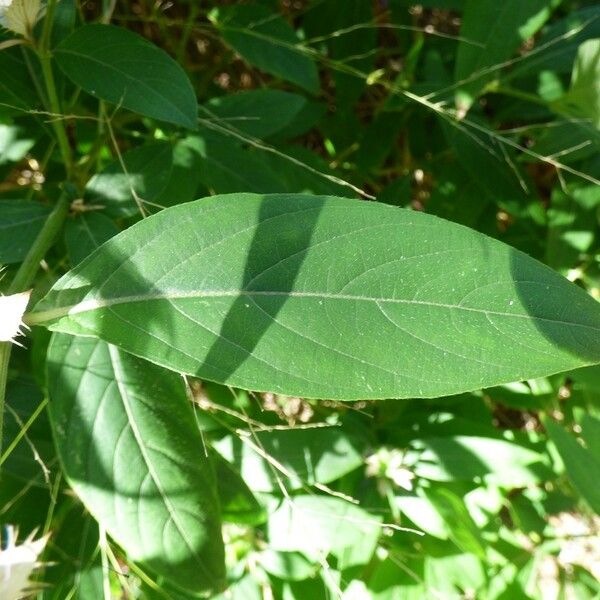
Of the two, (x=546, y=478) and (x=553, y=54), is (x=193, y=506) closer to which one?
(x=546, y=478)

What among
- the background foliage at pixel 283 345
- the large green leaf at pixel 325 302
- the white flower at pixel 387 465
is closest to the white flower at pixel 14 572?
the background foliage at pixel 283 345

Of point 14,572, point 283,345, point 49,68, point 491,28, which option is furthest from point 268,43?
point 14,572

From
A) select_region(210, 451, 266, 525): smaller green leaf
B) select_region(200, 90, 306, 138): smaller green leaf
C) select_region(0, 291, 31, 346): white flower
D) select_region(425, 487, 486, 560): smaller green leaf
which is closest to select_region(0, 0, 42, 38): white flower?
select_region(0, 291, 31, 346): white flower

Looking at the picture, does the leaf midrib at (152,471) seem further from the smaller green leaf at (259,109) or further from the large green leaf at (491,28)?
the large green leaf at (491,28)

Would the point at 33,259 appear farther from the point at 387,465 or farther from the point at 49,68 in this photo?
the point at 387,465

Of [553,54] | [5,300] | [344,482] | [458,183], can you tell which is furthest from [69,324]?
[553,54]

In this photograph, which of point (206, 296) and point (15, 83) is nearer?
point (206, 296)
